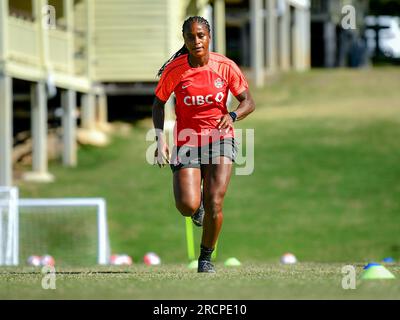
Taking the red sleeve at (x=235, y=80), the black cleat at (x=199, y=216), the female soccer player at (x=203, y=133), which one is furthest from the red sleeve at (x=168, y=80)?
the black cleat at (x=199, y=216)

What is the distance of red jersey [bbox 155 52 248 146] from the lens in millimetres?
11000

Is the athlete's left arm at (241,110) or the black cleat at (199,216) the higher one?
Result: the athlete's left arm at (241,110)

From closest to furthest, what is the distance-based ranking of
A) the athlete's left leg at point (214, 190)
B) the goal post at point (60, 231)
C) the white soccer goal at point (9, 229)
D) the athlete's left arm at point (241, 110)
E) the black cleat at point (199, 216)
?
1. the athlete's left arm at point (241, 110)
2. the athlete's left leg at point (214, 190)
3. the black cleat at point (199, 216)
4. the white soccer goal at point (9, 229)
5. the goal post at point (60, 231)

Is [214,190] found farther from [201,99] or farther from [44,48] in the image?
[44,48]

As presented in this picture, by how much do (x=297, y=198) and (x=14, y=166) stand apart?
7.35 m

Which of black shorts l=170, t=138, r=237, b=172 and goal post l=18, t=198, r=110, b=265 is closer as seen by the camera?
black shorts l=170, t=138, r=237, b=172

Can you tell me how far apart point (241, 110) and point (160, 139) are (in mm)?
795

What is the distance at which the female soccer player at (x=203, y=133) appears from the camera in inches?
431

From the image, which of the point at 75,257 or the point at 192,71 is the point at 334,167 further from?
the point at 192,71

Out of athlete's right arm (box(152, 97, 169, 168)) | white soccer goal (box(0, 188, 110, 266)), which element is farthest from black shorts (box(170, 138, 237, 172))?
white soccer goal (box(0, 188, 110, 266))

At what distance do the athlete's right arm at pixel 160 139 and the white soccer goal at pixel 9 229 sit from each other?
7.49 m

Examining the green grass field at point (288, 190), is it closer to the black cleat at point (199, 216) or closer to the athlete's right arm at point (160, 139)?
the black cleat at point (199, 216)

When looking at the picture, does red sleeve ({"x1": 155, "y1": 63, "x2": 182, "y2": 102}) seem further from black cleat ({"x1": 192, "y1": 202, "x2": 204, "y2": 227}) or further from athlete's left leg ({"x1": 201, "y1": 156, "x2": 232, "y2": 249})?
black cleat ({"x1": 192, "y1": 202, "x2": 204, "y2": 227})

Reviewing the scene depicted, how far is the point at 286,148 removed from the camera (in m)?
29.7
